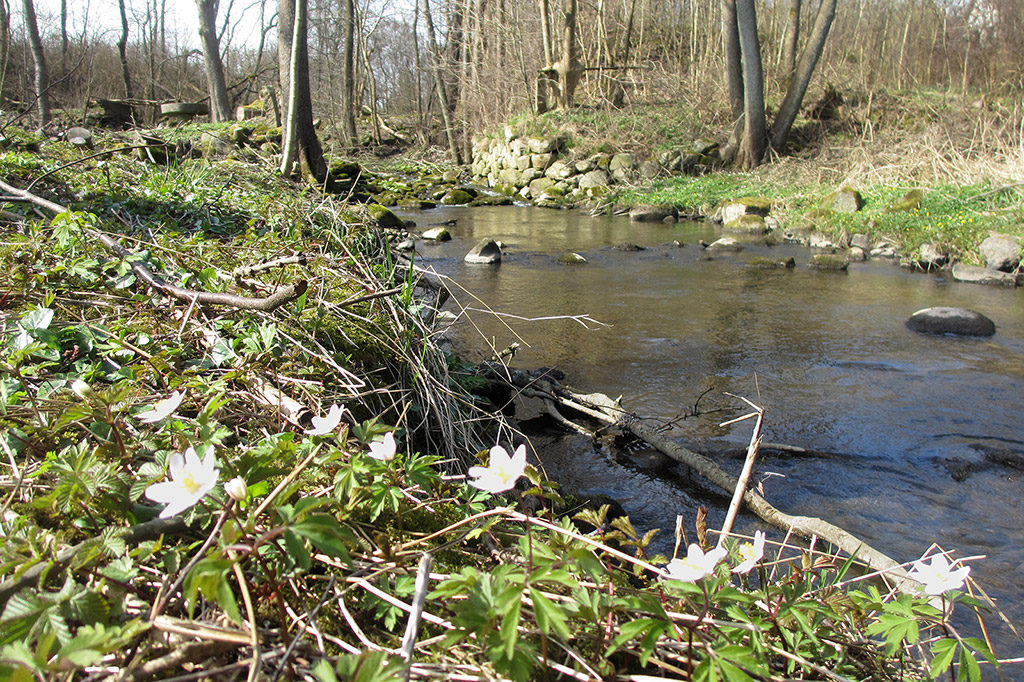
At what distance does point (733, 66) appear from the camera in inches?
585

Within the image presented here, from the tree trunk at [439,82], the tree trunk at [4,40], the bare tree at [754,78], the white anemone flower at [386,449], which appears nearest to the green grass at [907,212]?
the bare tree at [754,78]

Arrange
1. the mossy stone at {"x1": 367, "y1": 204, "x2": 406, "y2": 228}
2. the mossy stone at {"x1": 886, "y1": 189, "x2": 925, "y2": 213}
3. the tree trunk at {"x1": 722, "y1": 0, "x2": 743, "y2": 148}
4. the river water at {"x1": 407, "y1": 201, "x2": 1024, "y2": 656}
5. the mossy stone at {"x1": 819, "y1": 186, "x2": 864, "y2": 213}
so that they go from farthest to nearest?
the tree trunk at {"x1": 722, "y1": 0, "x2": 743, "y2": 148}
the mossy stone at {"x1": 819, "y1": 186, "x2": 864, "y2": 213}
the mossy stone at {"x1": 886, "y1": 189, "x2": 925, "y2": 213}
the mossy stone at {"x1": 367, "y1": 204, "x2": 406, "y2": 228}
the river water at {"x1": 407, "y1": 201, "x2": 1024, "y2": 656}

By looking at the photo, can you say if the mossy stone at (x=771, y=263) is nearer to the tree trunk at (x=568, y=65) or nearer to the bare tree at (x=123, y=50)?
the tree trunk at (x=568, y=65)

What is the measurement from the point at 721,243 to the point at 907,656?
9.29 metres

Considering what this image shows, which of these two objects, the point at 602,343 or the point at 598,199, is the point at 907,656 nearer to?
the point at 602,343

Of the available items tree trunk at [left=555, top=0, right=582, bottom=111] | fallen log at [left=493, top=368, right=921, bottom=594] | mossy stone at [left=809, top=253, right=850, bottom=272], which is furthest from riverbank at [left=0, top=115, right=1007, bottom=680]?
tree trunk at [left=555, top=0, right=582, bottom=111]

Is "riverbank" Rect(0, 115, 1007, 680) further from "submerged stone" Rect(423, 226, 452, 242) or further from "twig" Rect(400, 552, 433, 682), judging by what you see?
"submerged stone" Rect(423, 226, 452, 242)

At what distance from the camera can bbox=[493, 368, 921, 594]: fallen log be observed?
1963 millimetres

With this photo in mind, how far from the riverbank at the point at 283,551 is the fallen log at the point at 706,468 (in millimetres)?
554

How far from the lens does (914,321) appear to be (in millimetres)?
5988

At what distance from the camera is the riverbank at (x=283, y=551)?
0.87 m

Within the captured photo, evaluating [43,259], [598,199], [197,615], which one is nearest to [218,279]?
[43,259]

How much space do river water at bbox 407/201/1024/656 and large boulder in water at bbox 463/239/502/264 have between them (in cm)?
21

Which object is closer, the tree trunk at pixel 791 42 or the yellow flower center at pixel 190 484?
the yellow flower center at pixel 190 484
